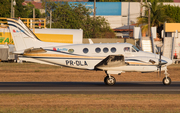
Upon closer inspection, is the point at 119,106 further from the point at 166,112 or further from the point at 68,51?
the point at 68,51

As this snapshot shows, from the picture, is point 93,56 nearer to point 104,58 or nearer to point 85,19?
point 104,58

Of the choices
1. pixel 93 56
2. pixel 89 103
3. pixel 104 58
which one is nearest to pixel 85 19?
pixel 93 56

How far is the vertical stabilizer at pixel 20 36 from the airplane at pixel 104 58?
452 millimetres

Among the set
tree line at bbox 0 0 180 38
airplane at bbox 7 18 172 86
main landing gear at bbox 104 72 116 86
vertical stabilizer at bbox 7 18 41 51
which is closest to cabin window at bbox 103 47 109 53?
airplane at bbox 7 18 172 86

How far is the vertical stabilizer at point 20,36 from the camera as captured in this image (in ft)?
67.7

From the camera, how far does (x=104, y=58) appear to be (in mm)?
19531

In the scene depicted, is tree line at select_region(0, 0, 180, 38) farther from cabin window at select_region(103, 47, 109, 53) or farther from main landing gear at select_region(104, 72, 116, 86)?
main landing gear at select_region(104, 72, 116, 86)

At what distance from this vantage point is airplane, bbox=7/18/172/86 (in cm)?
A: 1911

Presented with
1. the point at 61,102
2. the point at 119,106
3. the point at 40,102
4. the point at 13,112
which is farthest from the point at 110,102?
the point at 13,112

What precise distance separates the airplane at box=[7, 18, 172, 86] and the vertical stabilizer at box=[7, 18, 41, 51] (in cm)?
45

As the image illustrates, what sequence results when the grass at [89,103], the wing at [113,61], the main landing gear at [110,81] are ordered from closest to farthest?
the grass at [89,103] → the wing at [113,61] → the main landing gear at [110,81]

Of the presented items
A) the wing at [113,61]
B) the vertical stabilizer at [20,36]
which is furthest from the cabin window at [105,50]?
the vertical stabilizer at [20,36]

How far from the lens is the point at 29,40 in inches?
819

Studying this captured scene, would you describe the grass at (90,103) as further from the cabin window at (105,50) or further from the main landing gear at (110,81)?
the cabin window at (105,50)
